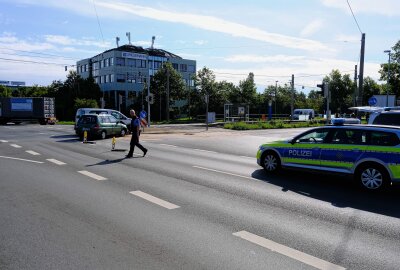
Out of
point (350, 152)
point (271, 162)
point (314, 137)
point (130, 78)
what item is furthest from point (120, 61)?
point (350, 152)

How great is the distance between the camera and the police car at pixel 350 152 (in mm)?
8750

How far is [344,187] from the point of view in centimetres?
924

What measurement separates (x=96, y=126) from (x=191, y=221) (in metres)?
16.8

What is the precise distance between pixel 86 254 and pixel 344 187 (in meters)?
6.54

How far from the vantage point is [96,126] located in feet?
71.8

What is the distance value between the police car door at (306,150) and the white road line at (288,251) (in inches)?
198

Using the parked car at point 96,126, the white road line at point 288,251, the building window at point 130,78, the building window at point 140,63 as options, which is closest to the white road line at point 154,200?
the white road line at point 288,251

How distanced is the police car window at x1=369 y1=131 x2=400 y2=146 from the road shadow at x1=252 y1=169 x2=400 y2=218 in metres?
1.08

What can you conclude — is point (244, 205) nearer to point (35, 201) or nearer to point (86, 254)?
point (86, 254)

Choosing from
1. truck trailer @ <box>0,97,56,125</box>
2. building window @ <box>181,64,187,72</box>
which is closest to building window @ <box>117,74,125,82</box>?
building window @ <box>181,64,187,72</box>

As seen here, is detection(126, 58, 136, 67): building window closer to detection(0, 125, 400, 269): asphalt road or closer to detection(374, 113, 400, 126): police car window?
detection(0, 125, 400, 269): asphalt road

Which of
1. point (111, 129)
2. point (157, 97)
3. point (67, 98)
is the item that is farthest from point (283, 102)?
point (111, 129)

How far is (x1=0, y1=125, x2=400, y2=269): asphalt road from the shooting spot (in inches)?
184

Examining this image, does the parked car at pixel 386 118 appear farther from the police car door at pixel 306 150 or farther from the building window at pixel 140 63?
the building window at pixel 140 63
